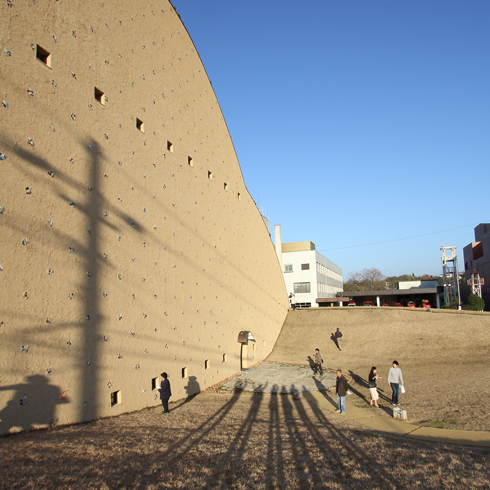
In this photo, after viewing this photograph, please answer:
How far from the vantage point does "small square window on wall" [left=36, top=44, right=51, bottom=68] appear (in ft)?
31.7

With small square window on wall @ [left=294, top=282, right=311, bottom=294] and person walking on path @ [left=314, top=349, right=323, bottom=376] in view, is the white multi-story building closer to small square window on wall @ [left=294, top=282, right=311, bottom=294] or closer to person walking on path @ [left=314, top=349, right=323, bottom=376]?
small square window on wall @ [left=294, top=282, right=311, bottom=294]

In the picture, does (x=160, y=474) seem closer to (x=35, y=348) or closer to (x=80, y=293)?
(x=35, y=348)

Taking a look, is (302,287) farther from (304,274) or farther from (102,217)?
(102,217)

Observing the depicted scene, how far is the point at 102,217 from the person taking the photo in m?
11.2

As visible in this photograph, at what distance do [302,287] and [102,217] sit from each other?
161 feet

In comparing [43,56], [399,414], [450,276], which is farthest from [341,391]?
[450,276]

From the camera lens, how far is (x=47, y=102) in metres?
Answer: 9.63

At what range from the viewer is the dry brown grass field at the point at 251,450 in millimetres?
5512

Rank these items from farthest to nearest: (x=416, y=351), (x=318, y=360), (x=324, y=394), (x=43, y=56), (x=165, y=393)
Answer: (x=416, y=351)
(x=318, y=360)
(x=324, y=394)
(x=165, y=393)
(x=43, y=56)

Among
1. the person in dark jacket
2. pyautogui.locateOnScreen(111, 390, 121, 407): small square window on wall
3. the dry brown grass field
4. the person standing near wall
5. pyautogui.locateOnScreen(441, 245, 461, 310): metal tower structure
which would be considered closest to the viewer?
the dry brown grass field

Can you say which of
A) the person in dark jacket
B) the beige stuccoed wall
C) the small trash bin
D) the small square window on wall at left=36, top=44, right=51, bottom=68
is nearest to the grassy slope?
the small trash bin

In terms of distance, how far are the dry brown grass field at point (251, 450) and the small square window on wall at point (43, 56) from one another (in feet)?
30.5

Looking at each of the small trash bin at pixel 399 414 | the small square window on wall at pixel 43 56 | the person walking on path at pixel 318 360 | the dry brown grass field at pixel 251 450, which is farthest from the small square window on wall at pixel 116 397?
the person walking on path at pixel 318 360

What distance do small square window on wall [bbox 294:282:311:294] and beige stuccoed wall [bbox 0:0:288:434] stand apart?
39.1 m
